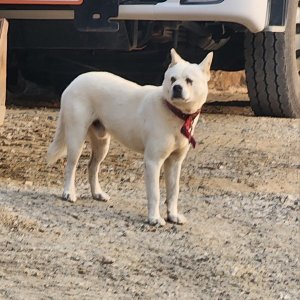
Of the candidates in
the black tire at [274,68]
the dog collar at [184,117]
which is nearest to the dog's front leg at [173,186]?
the dog collar at [184,117]

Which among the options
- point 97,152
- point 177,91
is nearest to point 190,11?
point 97,152

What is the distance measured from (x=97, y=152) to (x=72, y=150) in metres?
0.17

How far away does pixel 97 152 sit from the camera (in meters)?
5.39

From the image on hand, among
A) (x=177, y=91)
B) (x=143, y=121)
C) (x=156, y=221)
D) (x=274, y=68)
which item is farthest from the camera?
(x=274, y=68)

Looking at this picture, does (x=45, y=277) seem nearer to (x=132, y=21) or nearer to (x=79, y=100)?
(x=79, y=100)

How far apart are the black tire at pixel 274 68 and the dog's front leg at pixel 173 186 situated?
201cm

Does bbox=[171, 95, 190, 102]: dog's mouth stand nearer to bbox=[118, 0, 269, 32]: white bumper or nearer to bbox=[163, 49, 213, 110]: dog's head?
bbox=[163, 49, 213, 110]: dog's head

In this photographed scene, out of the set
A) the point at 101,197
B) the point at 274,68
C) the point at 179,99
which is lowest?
the point at 101,197

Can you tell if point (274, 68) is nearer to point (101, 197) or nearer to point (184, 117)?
point (101, 197)

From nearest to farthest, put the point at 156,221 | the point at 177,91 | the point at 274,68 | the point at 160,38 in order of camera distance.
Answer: the point at 177,91
the point at 156,221
the point at 274,68
the point at 160,38

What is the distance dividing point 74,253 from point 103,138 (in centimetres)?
119

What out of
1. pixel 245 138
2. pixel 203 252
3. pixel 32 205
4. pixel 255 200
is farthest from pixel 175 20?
pixel 203 252

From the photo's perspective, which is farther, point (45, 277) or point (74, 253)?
point (74, 253)

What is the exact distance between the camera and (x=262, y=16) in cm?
638
